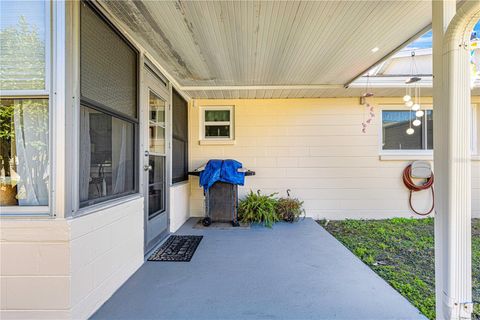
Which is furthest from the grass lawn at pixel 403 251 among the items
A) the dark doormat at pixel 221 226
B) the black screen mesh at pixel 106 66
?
the black screen mesh at pixel 106 66

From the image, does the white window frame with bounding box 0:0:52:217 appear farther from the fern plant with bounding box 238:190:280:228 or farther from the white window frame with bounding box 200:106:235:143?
the white window frame with bounding box 200:106:235:143

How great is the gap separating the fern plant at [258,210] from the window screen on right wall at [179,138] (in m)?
1.37

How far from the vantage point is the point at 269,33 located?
2654 mm

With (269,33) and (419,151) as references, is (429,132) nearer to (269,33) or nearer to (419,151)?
(419,151)

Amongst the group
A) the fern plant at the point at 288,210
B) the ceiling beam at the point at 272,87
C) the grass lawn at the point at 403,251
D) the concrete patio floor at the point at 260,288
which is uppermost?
the ceiling beam at the point at 272,87

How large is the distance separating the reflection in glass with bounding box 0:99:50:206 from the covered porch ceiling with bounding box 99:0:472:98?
1108mm

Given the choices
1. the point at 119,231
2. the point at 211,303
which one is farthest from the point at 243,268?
the point at 119,231

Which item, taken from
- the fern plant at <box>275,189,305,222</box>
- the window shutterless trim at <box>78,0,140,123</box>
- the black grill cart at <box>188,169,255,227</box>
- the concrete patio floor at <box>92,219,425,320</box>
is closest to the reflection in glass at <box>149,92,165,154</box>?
the window shutterless trim at <box>78,0,140,123</box>

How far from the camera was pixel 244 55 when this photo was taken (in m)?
3.20

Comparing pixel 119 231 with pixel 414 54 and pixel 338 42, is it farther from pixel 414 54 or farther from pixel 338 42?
pixel 414 54

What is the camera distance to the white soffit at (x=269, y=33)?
7.28 ft

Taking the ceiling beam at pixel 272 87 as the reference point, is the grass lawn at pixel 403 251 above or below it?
below

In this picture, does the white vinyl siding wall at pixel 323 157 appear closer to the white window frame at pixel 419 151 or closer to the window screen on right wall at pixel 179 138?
the white window frame at pixel 419 151

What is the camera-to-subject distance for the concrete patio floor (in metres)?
1.97
